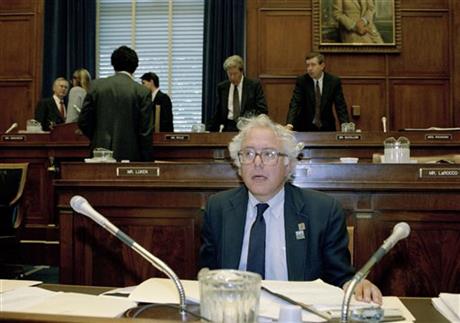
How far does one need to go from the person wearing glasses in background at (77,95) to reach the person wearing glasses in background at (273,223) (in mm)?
4820

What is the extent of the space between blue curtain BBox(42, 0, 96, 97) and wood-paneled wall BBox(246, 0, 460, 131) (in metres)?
2.24

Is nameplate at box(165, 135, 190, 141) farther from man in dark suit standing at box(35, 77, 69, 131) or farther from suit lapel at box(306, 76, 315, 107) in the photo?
man in dark suit standing at box(35, 77, 69, 131)

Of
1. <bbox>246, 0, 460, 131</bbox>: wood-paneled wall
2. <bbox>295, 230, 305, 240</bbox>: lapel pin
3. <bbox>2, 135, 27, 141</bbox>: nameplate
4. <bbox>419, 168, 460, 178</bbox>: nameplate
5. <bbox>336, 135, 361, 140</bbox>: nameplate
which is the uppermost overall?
<bbox>246, 0, 460, 131</bbox>: wood-paneled wall

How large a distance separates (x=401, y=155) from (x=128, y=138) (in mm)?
2070

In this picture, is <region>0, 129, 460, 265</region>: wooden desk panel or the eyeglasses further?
<region>0, 129, 460, 265</region>: wooden desk panel

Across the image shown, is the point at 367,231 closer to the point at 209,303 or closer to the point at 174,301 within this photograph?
the point at 174,301

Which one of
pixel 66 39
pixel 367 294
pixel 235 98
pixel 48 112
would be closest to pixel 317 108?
pixel 235 98

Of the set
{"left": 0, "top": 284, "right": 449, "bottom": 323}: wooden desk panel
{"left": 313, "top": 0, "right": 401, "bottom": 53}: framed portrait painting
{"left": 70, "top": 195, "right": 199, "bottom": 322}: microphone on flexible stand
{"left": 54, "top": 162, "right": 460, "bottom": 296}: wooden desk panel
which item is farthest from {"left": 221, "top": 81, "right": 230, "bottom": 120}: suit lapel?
{"left": 70, "top": 195, "right": 199, "bottom": 322}: microphone on flexible stand

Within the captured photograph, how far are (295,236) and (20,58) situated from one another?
7.00 metres

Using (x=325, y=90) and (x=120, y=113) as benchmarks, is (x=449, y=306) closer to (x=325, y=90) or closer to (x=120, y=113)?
(x=120, y=113)

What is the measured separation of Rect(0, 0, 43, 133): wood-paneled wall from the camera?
25.9 ft

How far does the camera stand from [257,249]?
1.90 m

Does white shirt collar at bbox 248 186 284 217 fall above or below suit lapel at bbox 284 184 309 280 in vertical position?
above

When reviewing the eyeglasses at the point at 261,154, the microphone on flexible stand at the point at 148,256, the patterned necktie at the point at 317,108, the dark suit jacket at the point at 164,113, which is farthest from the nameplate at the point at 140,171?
the dark suit jacket at the point at 164,113
